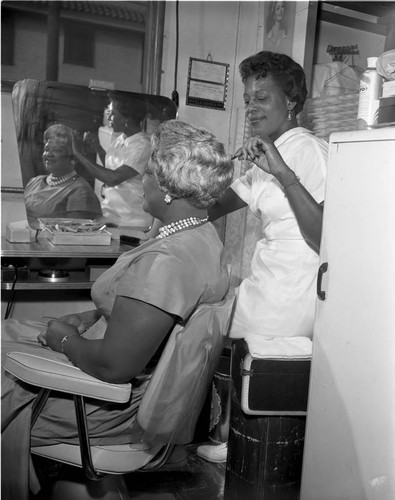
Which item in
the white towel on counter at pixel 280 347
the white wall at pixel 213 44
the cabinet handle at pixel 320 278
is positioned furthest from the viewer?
the white wall at pixel 213 44

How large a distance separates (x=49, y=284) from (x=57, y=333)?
104 cm

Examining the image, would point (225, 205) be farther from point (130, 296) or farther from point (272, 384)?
point (130, 296)

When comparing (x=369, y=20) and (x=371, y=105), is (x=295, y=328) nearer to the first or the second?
(x=371, y=105)

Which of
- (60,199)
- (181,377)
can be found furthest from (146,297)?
(60,199)

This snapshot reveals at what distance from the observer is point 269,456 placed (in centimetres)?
186

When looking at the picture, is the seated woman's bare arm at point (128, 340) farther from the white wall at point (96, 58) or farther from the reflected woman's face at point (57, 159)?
the white wall at point (96, 58)

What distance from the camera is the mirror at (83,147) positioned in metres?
2.87

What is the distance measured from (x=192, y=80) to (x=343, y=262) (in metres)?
1.92

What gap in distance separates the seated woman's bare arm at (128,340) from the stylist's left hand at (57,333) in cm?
19

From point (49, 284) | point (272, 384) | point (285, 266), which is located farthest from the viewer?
point (49, 284)

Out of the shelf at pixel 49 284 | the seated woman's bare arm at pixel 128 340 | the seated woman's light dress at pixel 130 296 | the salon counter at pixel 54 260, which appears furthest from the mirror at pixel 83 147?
the seated woman's bare arm at pixel 128 340

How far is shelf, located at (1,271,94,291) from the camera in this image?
8.90ft

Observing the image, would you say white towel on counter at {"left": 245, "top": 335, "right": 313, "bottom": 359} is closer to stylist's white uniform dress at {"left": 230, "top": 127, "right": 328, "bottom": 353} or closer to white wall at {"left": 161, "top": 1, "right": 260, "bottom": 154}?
stylist's white uniform dress at {"left": 230, "top": 127, "right": 328, "bottom": 353}

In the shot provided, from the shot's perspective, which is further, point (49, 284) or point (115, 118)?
point (115, 118)
